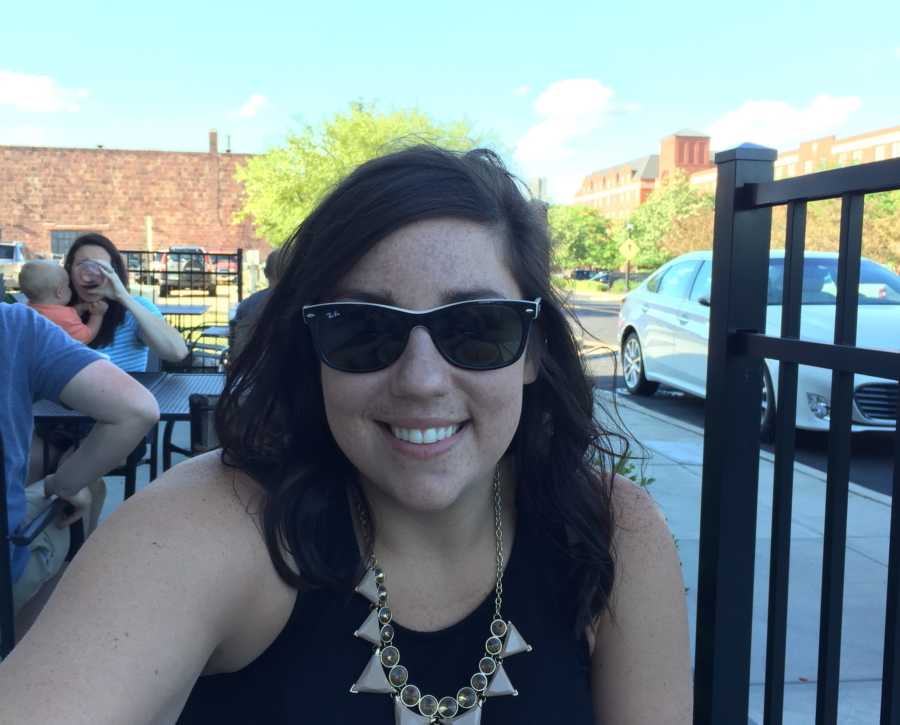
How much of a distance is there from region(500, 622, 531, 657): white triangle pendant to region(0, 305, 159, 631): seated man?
1562 millimetres

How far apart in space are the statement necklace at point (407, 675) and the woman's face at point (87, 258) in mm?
3516

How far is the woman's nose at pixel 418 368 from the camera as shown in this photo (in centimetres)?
125

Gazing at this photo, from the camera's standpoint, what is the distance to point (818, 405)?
6.37 m

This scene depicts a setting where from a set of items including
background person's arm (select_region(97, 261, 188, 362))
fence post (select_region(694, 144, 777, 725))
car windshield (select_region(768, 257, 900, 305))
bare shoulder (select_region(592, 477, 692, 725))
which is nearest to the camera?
bare shoulder (select_region(592, 477, 692, 725))

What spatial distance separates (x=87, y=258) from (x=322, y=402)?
3.63 m

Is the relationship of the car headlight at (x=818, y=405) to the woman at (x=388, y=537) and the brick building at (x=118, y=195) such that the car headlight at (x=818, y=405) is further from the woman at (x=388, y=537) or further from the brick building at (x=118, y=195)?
the brick building at (x=118, y=195)

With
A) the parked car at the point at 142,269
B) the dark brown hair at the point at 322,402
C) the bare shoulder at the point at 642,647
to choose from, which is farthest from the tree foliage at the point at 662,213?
the bare shoulder at the point at 642,647

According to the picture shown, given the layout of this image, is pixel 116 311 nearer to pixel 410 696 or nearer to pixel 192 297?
pixel 410 696

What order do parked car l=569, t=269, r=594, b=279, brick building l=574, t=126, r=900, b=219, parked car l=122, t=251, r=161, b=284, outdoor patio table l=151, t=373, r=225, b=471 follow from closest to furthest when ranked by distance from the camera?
outdoor patio table l=151, t=373, r=225, b=471
parked car l=122, t=251, r=161, b=284
parked car l=569, t=269, r=594, b=279
brick building l=574, t=126, r=900, b=219

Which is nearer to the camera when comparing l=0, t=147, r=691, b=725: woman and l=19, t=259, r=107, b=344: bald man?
l=0, t=147, r=691, b=725: woman

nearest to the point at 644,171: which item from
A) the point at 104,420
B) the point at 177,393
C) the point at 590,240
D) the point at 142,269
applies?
the point at 590,240

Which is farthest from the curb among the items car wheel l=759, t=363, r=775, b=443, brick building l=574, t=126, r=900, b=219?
brick building l=574, t=126, r=900, b=219

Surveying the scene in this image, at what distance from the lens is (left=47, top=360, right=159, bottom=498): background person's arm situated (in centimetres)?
244

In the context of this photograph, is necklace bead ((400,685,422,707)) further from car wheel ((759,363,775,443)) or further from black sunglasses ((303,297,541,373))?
car wheel ((759,363,775,443))
